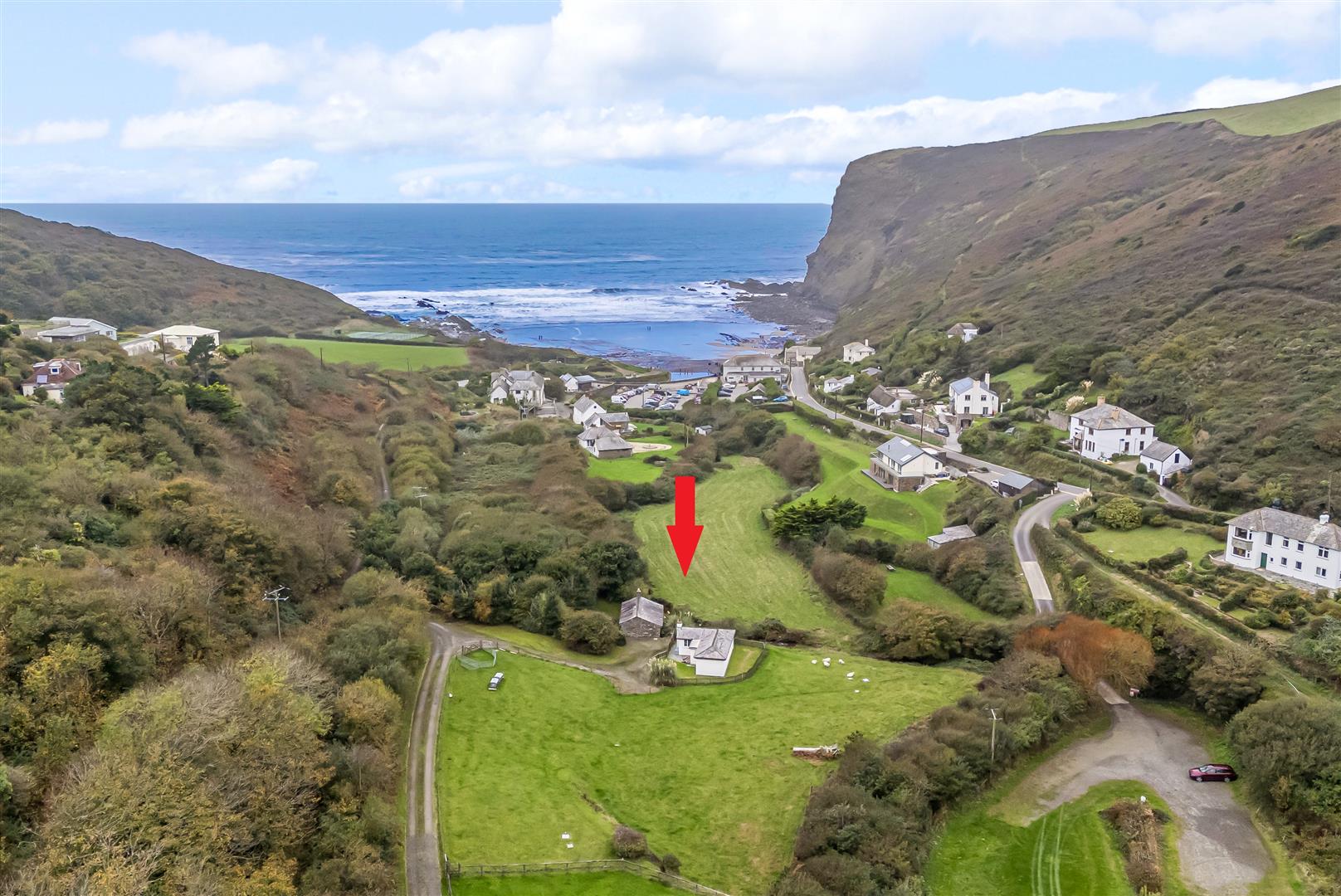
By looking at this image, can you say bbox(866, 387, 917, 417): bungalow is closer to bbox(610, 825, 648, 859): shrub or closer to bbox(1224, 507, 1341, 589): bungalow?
bbox(1224, 507, 1341, 589): bungalow

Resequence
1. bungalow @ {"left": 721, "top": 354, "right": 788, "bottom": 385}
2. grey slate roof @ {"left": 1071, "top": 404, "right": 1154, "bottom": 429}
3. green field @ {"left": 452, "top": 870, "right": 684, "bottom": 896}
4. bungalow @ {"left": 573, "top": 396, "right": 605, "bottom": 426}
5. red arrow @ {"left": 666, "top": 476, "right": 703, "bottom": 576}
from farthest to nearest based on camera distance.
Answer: bungalow @ {"left": 721, "top": 354, "right": 788, "bottom": 385} < bungalow @ {"left": 573, "top": 396, "right": 605, "bottom": 426} < grey slate roof @ {"left": 1071, "top": 404, "right": 1154, "bottom": 429} < red arrow @ {"left": 666, "top": 476, "right": 703, "bottom": 576} < green field @ {"left": 452, "top": 870, "right": 684, "bottom": 896}

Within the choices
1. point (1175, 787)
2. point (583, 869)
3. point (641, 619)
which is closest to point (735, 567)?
point (641, 619)

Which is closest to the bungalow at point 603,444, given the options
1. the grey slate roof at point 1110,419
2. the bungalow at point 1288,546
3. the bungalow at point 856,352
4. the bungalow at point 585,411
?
the bungalow at point 585,411

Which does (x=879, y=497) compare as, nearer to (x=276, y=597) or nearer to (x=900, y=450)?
(x=900, y=450)

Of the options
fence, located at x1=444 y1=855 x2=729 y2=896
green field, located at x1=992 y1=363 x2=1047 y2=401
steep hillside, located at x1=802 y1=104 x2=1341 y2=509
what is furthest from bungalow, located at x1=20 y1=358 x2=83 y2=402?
green field, located at x1=992 y1=363 x2=1047 y2=401

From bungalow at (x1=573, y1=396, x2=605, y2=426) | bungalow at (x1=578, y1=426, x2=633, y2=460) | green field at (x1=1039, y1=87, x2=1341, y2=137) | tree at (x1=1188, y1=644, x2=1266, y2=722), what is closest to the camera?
tree at (x1=1188, y1=644, x2=1266, y2=722)

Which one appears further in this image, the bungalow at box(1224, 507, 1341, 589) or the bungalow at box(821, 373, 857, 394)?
the bungalow at box(821, 373, 857, 394)

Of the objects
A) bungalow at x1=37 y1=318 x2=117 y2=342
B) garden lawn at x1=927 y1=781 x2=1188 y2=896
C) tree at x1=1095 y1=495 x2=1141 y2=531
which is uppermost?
bungalow at x1=37 y1=318 x2=117 y2=342
